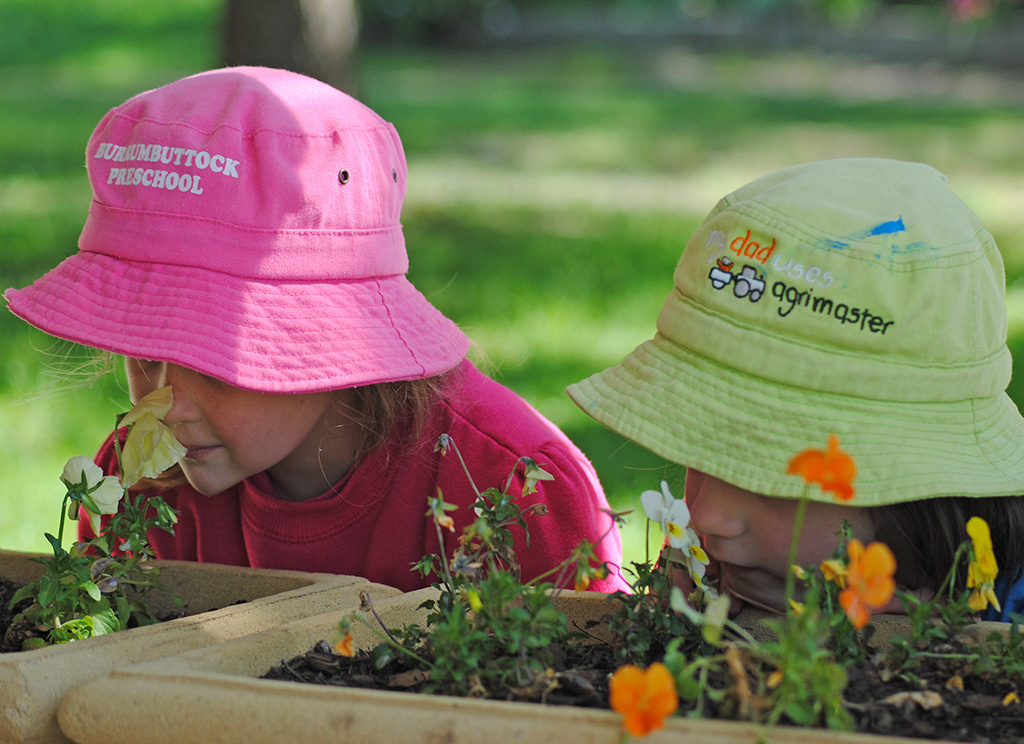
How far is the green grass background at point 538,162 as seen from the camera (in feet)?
15.5

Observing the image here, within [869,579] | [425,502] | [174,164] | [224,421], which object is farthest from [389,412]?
[869,579]

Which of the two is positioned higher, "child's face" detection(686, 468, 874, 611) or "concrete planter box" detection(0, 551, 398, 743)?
"child's face" detection(686, 468, 874, 611)

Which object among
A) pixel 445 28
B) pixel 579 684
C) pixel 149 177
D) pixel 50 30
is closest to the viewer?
pixel 579 684

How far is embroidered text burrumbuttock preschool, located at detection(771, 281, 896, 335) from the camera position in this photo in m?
1.64

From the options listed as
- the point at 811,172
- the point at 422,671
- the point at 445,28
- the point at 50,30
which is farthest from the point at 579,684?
the point at 445,28

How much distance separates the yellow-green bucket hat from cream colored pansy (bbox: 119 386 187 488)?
0.76 m

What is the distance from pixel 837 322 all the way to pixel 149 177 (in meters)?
1.20

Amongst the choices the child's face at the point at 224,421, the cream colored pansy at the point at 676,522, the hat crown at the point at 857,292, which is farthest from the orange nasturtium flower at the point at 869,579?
the child's face at the point at 224,421

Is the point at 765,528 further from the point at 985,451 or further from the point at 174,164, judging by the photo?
the point at 174,164

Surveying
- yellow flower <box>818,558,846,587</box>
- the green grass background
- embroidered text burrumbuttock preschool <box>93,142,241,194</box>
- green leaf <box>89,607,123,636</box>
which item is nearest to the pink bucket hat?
embroidered text burrumbuttock preschool <box>93,142,241,194</box>

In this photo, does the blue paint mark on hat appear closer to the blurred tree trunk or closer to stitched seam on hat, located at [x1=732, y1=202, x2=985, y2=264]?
stitched seam on hat, located at [x1=732, y1=202, x2=985, y2=264]

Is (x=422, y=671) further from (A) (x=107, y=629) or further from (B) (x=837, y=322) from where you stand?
(B) (x=837, y=322)

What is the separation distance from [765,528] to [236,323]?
93cm

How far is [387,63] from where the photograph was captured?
20797 mm
